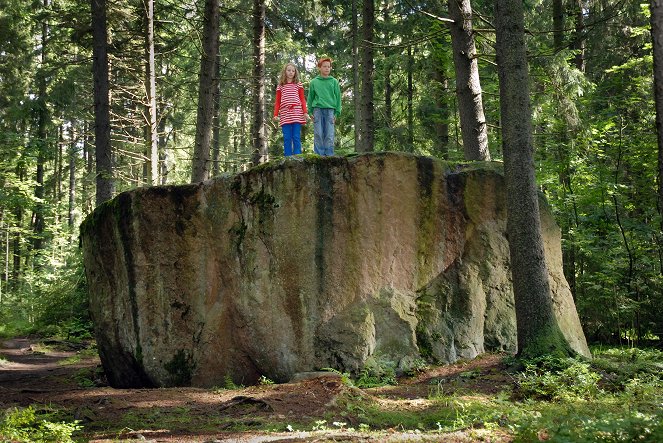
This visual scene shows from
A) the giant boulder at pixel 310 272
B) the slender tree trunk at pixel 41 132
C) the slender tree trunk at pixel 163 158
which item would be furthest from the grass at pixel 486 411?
the slender tree trunk at pixel 41 132

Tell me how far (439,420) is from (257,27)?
13.0m

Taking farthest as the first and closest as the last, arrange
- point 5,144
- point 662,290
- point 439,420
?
point 5,144 → point 662,290 → point 439,420

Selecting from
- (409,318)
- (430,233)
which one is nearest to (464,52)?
(430,233)

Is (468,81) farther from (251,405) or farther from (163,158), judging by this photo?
(163,158)

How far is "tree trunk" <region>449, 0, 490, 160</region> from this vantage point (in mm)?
11180

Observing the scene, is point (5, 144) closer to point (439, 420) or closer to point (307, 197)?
point (307, 197)

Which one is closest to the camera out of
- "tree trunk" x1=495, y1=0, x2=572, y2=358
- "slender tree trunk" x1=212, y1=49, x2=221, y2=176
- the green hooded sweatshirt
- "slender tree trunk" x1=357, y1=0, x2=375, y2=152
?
"tree trunk" x1=495, y1=0, x2=572, y2=358

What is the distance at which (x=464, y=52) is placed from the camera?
1119 cm

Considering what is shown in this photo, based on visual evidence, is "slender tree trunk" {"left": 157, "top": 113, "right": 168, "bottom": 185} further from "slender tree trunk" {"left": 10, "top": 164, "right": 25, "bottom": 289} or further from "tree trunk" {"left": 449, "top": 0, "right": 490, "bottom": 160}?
"tree trunk" {"left": 449, "top": 0, "right": 490, "bottom": 160}

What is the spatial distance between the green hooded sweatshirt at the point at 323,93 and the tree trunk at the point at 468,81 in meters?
2.60

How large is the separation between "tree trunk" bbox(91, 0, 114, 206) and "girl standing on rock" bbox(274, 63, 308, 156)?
22.3 ft

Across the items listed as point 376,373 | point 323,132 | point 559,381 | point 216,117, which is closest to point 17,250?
point 216,117

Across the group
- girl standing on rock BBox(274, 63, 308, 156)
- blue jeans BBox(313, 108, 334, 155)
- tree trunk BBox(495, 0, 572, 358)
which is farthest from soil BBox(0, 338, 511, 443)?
girl standing on rock BBox(274, 63, 308, 156)

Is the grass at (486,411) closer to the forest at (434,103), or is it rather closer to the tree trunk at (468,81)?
the forest at (434,103)
